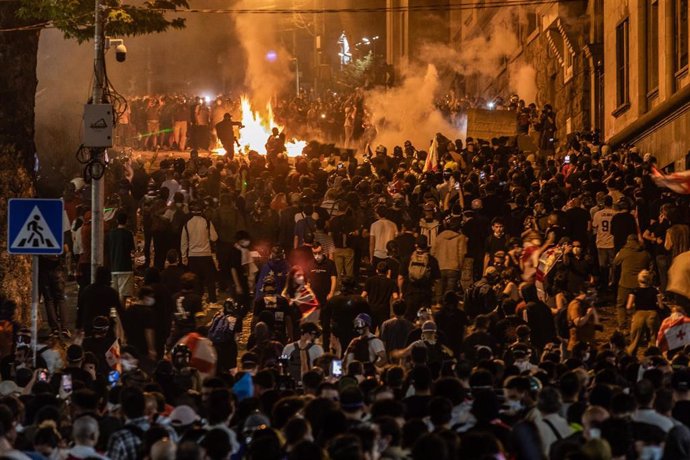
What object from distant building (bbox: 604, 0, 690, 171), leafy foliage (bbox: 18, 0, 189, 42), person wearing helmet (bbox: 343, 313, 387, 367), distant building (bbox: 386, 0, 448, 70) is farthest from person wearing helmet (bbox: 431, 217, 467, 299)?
distant building (bbox: 386, 0, 448, 70)

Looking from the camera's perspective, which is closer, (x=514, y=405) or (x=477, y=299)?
(x=514, y=405)

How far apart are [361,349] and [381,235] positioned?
18.4 ft

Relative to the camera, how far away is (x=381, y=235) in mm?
21172

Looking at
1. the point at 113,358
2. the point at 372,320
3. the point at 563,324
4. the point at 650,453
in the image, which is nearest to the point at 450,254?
the point at 372,320

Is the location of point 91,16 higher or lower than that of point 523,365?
higher

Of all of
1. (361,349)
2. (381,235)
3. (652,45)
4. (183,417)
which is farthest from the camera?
(652,45)

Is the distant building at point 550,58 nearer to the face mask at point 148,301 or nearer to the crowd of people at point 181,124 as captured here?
the crowd of people at point 181,124

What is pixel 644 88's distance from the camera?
33719mm

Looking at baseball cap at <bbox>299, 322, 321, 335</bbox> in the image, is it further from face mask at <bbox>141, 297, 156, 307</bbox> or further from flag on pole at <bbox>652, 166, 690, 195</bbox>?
flag on pole at <bbox>652, 166, 690, 195</bbox>

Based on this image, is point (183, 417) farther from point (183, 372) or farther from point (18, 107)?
point (18, 107)

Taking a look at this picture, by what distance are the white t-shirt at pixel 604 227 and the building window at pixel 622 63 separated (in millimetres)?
14473

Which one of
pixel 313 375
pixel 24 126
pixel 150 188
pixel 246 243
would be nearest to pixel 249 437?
pixel 313 375

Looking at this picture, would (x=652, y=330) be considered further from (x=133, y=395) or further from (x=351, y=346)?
(x=133, y=395)

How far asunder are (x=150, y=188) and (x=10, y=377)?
11834mm
